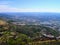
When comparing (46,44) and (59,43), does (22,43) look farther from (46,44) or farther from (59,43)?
(59,43)

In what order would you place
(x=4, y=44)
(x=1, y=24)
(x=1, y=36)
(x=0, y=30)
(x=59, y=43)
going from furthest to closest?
(x=1, y=24), (x=0, y=30), (x=1, y=36), (x=59, y=43), (x=4, y=44)

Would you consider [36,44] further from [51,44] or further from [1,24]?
[1,24]

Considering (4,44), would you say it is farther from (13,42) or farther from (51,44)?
(51,44)

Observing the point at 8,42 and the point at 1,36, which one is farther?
the point at 1,36

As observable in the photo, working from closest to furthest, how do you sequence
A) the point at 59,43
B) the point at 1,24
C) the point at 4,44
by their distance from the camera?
the point at 4,44
the point at 59,43
the point at 1,24

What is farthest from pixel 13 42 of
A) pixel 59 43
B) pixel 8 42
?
pixel 59 43

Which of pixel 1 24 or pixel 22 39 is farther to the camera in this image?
pixel 1 24

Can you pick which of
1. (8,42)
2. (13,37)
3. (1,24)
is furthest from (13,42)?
(1,24)

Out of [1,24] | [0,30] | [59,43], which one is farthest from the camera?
[1,24]

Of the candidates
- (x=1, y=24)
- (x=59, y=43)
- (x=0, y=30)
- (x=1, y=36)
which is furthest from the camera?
(x=1, y=24)
